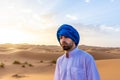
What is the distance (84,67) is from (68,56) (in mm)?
287

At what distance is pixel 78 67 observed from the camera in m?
3.81

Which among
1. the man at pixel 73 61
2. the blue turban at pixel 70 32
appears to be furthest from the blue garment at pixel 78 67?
the blue turban at pixel 70 32

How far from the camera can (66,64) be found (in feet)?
13.0

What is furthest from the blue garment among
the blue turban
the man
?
the blue turban

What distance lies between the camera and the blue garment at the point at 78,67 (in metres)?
3.77

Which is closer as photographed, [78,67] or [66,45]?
[78,67]

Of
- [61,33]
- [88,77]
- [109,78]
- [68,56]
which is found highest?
[61,33]

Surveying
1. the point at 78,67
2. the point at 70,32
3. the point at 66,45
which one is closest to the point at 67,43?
the point at 66,45

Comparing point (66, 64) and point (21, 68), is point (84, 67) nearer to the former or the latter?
point (66, 64)

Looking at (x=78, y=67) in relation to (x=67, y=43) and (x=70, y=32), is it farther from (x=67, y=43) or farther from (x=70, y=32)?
(x=70, y=32)

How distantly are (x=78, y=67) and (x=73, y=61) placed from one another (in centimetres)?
11

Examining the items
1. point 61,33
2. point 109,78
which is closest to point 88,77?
point 61,33

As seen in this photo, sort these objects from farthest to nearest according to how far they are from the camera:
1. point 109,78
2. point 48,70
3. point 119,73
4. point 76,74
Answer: point 48,70
point 119,73
point 109,78
point 76,74

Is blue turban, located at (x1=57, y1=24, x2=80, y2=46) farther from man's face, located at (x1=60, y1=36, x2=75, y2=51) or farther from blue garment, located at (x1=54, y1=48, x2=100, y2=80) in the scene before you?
blue garment, located at (x1=54, y1=48, x2=100, y2=80)
